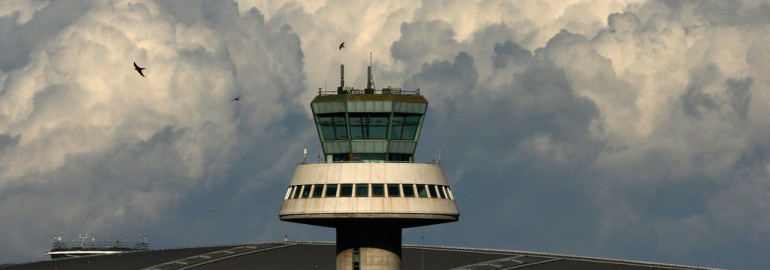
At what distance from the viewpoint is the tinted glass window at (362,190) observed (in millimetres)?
96062

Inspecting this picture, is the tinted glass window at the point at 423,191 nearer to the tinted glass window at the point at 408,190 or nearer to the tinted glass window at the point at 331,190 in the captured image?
the tinted glass window at the point at 408,190

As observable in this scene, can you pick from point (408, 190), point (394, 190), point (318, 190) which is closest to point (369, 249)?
point (394, 190)

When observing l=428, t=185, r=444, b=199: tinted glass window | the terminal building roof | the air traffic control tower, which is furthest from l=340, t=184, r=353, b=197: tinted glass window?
the terminal building roof

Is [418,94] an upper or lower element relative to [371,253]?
upper

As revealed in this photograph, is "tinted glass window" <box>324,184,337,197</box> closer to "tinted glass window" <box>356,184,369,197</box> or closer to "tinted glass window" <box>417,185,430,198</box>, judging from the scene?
"tinted glass window" <box>356,184,369,197</box>

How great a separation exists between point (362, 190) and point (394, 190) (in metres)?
1.84

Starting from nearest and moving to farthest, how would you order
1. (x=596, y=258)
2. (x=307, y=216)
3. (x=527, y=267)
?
(x=307, y=216) → (x=527, y=267) → (x=596, y=258)

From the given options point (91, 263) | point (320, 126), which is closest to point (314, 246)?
point (91, 263)

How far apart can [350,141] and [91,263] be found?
52.3 metres

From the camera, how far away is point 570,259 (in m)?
141

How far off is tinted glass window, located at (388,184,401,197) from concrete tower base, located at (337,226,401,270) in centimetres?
424

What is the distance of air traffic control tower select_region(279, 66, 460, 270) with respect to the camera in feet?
315

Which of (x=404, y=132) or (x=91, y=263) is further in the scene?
(x=91, y=263)

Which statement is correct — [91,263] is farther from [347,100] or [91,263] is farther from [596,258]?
[347,100]
